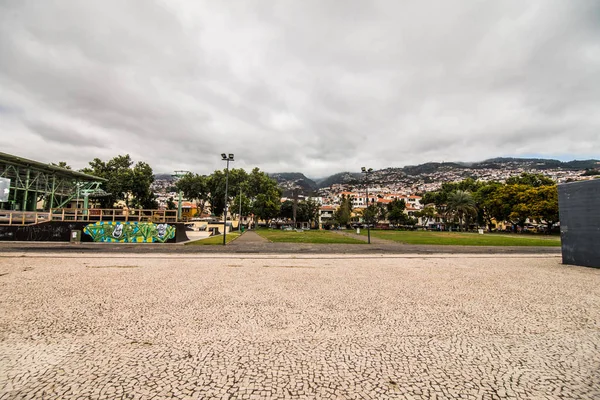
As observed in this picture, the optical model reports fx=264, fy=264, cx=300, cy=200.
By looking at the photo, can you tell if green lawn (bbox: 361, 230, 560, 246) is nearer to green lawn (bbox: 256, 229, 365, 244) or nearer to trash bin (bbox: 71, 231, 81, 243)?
green lawn (bbox: 256, 229, 365, 244)

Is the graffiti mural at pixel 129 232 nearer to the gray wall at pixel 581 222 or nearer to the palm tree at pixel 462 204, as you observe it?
the gray wall at pixel 581 222

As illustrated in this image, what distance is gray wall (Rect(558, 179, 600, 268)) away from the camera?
1186cm

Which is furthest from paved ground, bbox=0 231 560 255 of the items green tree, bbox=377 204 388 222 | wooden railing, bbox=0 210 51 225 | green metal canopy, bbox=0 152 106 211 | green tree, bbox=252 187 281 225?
green tree, bbox=377 204 388 222

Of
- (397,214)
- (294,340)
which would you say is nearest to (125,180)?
(294,340)

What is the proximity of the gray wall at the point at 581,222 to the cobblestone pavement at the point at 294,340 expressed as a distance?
600cm

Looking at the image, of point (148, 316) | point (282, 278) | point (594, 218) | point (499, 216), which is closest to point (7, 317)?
point (148, 316)

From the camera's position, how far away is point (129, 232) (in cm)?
2688

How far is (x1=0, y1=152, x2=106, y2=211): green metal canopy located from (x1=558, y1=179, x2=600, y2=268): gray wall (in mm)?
58630

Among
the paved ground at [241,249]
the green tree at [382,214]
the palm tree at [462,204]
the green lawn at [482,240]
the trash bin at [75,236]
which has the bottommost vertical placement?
the green lawn at [482,240]

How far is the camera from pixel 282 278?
916 cm

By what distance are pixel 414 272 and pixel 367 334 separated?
23.2ft

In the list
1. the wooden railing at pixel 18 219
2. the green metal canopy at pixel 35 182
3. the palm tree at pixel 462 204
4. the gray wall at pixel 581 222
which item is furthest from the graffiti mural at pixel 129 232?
the palm tree at pixel 462 204

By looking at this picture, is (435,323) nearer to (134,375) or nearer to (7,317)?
(134,375)

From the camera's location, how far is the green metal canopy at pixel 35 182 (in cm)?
3969
